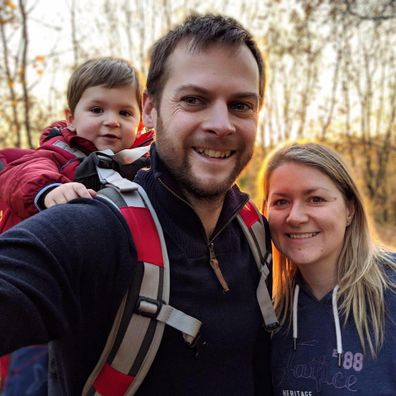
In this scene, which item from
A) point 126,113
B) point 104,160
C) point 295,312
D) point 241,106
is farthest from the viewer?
point 126,113

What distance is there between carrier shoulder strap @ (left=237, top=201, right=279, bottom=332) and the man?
0.03 m

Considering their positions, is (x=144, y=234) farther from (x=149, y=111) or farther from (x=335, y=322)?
(x=335, y=322)

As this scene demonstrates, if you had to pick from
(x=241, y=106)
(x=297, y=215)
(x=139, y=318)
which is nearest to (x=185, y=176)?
(x=241, y=106)

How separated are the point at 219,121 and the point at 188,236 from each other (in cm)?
42

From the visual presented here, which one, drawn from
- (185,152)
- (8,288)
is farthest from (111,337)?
(185,152)

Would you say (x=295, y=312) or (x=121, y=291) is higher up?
(x=121, y=291)

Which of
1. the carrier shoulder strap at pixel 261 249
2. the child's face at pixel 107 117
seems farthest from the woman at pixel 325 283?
the child's face at pixel 107 117

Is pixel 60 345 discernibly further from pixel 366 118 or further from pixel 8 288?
pixel 366 118

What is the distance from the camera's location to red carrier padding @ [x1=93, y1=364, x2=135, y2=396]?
56.7 inches

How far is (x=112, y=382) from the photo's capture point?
1.45 meters

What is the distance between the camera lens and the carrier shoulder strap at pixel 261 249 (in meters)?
1.83

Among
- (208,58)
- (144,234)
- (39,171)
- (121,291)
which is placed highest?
(208,58)

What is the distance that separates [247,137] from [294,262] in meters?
0.77

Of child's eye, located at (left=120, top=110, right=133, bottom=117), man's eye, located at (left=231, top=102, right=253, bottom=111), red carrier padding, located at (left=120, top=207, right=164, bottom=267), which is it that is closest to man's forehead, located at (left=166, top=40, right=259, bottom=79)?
man's eye, located at (left=231, top=102, right=253, bottom=111)
